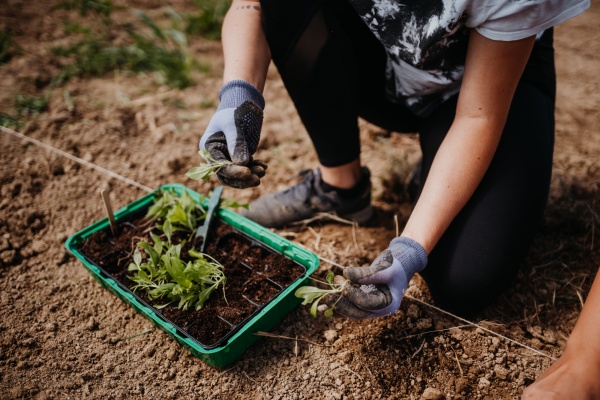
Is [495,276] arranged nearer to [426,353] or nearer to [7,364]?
[426,353]

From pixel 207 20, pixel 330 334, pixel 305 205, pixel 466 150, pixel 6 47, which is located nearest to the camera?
pixel 466 150

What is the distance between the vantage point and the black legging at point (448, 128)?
131 centimetres

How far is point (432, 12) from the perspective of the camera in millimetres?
1128

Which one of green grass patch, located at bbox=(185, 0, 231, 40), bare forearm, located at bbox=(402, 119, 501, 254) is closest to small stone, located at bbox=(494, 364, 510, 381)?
bare forearm, located at bbox=(402, 119, 501, 254)

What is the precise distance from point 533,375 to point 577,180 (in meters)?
0.99

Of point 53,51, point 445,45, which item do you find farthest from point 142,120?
point 445,45

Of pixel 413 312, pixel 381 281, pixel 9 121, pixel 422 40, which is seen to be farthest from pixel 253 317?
pixel 9 121

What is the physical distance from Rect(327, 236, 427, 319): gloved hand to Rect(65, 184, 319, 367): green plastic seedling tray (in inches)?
8.4

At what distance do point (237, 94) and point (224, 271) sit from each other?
527 mm

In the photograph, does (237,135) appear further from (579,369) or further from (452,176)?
(579,369)

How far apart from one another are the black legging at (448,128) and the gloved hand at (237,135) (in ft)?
0.75

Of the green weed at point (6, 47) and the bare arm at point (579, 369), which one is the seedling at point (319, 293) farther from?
the green weed at point (6, 47)

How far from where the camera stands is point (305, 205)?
1708 mm

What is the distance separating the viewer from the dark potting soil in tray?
1.24 metres
